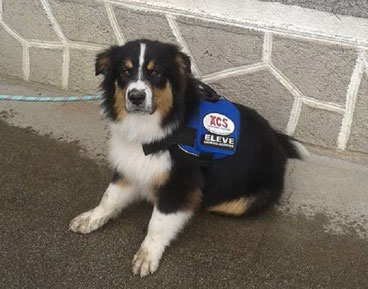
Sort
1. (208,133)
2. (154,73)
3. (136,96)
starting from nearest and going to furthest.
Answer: (136,96) < (154,73) < (208,133)

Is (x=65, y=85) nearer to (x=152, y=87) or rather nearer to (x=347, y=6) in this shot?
→ (x=152, y=87)

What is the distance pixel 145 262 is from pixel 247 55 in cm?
172

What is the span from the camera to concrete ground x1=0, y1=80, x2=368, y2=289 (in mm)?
2520

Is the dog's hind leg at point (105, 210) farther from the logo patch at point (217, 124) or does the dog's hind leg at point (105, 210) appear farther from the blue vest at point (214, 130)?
the logo patch at point (217, 124)

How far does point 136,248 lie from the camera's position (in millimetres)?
2691

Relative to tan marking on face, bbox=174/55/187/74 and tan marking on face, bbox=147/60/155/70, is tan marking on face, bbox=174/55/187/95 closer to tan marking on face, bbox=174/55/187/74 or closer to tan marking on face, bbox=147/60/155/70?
tan marking on face, bbox=174/55/187/74

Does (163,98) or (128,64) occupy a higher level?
(128,64)

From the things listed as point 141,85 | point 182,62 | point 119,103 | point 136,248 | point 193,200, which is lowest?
point 136,248

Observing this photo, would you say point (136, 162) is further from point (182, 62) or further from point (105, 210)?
point (182, 62)

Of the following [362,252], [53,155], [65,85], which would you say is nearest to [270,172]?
[362,252]

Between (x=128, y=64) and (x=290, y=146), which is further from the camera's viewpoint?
(x=290, y=146)

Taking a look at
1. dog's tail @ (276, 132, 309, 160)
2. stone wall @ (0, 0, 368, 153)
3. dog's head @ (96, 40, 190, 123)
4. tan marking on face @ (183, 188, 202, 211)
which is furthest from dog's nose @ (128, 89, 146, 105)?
stone wall @ (0, 0, 368, 153)

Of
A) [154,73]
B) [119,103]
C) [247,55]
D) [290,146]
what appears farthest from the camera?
[247,55]

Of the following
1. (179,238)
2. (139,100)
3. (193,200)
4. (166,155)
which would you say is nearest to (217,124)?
(166,155)
